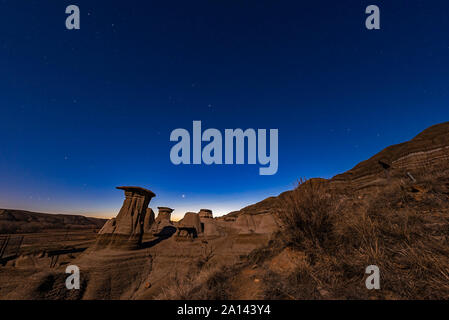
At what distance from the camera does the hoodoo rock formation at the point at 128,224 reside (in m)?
21.3

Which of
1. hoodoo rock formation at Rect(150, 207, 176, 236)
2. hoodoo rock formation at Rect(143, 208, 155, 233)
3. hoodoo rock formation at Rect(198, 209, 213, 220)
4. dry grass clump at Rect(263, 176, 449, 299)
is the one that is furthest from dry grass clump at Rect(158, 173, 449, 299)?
hoodoo rock formation at Rect(198, 209, 213, 220)

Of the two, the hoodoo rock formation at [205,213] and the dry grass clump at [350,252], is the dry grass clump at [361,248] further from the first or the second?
the hoodoo rock formation at [205,213]

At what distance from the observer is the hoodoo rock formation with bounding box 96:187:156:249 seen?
21344 mm

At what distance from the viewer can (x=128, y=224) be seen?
22984 millimetres

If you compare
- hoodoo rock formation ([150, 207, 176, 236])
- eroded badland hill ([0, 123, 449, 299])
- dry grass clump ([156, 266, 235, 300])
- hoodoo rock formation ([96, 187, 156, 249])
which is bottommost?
hoodoo rock formation ([150, 207, 176, 236])

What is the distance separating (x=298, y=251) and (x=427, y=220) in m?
2.79

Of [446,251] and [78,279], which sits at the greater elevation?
[446,251]

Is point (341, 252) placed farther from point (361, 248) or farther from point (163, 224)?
point (163, 224)

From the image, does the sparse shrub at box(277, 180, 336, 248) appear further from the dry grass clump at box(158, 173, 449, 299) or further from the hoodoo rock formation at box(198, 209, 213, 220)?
the hoodoo rock formation at box(198, 209, 213, 220)

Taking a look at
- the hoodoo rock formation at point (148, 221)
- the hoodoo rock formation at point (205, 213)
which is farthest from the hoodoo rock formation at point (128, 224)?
the hoodoo rock formation at point (205, 213)

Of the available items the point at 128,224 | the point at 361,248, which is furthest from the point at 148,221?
the point at 361,248
